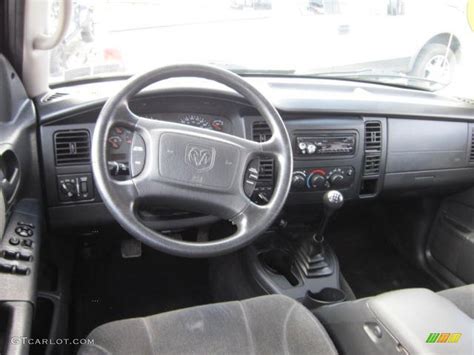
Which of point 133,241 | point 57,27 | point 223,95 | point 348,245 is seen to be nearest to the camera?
point 57,27

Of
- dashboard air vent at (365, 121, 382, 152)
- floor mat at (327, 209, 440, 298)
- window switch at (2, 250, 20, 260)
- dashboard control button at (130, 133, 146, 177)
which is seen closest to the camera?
window switch at (2, 250, 20, 260)

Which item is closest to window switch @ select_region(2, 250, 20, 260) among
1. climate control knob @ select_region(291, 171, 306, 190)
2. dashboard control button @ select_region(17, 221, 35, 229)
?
dashboard control button @ select_region(17, 221, 35, 229)

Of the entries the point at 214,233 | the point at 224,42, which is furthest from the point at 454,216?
the point at 224,42

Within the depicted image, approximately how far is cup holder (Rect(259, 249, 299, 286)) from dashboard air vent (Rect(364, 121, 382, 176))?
507mm

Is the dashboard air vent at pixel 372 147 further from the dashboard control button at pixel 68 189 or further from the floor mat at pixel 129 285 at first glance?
the dashboard control button at pixel 68 189

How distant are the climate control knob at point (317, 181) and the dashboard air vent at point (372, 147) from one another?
20cm

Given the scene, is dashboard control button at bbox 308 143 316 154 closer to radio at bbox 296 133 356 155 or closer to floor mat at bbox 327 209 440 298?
radio at bbox 296 133 356 155

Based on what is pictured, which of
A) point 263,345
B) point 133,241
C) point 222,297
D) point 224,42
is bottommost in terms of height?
point 222,297

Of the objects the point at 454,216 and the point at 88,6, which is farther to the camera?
the point at 454,216

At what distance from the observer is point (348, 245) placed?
271 cm

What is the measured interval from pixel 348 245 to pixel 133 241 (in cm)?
121

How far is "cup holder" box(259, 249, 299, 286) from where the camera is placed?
2119mm

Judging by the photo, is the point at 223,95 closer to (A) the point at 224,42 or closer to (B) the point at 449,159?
(A) the point at 224,42

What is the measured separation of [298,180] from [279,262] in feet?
1.42
